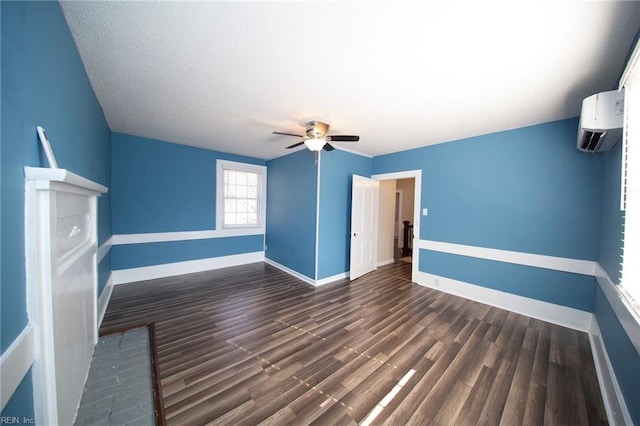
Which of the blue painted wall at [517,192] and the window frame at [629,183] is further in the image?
the blue painted wall at [517,192]

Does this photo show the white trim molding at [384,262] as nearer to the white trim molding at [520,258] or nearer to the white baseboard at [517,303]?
the white baseboard at [517,303]

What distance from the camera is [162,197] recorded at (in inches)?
156

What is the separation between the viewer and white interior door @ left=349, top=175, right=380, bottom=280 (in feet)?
13.3

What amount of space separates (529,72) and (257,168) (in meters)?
4.59

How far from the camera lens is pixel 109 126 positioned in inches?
127

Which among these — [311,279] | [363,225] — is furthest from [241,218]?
[363,225]

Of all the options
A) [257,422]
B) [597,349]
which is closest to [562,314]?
[597,349]

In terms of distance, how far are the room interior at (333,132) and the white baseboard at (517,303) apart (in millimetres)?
17

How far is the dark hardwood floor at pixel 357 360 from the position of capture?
1.47 m

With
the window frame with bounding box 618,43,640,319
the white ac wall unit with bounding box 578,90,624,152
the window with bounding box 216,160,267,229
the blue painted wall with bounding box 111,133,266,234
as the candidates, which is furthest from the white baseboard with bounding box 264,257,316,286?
the white ac wall unit with bounding box 578,90,624,152

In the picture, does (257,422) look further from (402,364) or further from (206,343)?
(402,364)

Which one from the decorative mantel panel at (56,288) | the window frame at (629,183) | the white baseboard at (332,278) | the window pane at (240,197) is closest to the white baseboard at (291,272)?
the white baseboard at (332,278)

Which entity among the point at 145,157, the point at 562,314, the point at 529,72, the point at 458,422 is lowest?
the point at 458,422

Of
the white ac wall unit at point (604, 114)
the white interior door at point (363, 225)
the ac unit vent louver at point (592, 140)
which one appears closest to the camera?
the white ac wall unit at point (604, 114)
